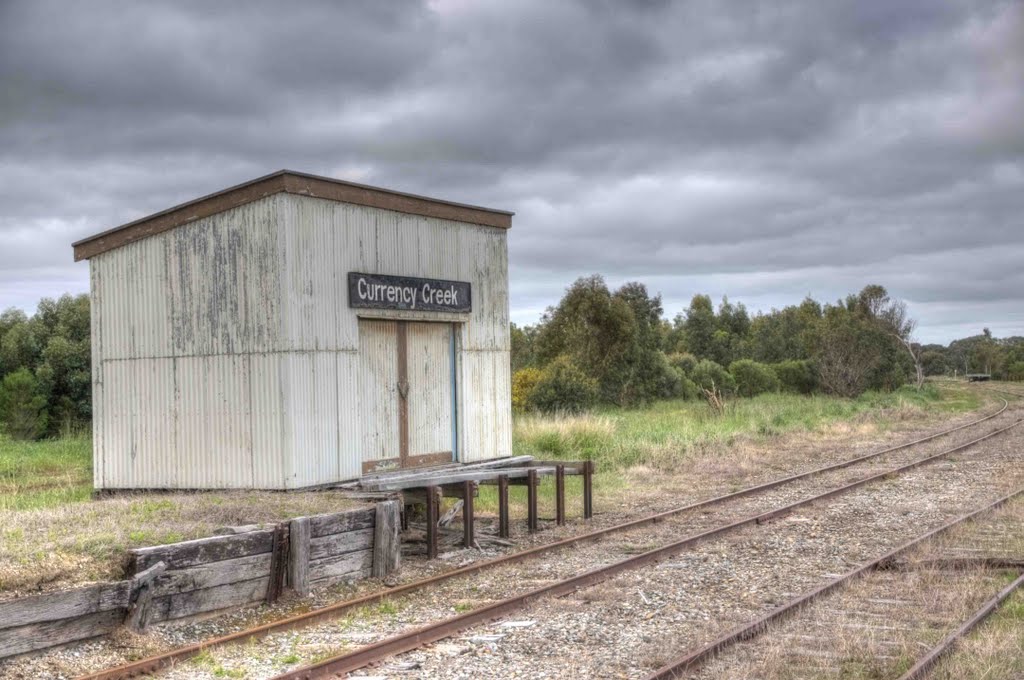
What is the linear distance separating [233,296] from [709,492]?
9022 mm

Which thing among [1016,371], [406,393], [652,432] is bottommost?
[652,432]

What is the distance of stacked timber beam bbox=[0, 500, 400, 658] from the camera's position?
6688mm

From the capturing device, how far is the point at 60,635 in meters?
6.75

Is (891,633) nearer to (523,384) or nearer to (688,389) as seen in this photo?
(523,384)

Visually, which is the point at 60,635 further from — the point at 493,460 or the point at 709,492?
the point at 709,492

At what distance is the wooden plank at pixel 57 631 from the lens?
6.44m

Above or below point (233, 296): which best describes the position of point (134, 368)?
below

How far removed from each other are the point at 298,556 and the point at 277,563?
0.74ft

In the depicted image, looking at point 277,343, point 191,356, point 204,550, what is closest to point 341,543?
point 204,550

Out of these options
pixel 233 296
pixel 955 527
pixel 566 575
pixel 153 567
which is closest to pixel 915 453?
pixel 955 527

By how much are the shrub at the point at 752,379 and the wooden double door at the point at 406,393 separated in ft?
121

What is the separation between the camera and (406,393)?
12922mm

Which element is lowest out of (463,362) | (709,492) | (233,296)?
(709,492)

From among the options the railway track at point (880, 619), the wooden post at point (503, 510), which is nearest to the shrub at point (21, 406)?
the wooden post at point (503, 510)
